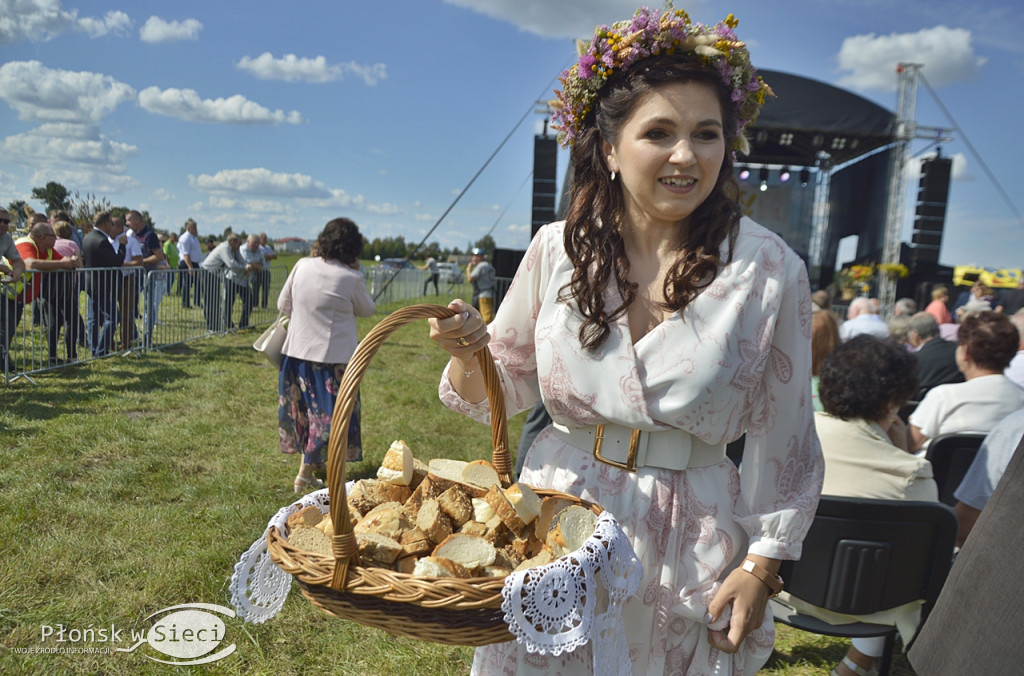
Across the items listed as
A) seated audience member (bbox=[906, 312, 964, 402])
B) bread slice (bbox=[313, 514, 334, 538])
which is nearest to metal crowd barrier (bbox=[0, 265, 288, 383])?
bread slice (bbox=[313, 514, 334, 538])

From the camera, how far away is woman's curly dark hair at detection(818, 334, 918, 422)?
8.73 feet

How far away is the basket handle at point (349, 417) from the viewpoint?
1.10 m

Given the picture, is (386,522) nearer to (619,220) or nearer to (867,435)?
(619,220)

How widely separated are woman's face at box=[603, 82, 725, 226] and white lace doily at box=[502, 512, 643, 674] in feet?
2.31

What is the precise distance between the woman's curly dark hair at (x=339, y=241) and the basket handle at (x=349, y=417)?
339 cm

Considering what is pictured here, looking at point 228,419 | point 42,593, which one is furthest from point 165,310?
point 42,593

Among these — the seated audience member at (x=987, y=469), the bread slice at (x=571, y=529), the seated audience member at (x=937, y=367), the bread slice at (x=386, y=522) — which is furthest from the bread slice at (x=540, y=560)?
the seated audience member at (x=937, y=367)

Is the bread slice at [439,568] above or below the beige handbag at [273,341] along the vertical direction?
above

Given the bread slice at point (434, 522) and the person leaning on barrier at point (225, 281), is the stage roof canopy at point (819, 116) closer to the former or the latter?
the person leaning on barrier at point (225, 281)

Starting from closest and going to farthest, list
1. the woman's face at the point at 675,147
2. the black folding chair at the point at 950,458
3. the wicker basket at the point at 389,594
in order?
the wicker basket at the point at 389,594, the woman's face at the point at 675,147, the black folding chair at the point at 950,458

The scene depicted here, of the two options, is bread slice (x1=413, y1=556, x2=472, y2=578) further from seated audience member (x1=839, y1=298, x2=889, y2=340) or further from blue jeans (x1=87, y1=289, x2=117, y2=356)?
blue jeans (x1=87, y1=289, x2=117, y2=356)

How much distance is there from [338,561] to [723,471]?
86 cm

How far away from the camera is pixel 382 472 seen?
1.56m

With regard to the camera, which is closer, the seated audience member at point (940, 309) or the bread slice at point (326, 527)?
the bread slice at point (326, 527)
